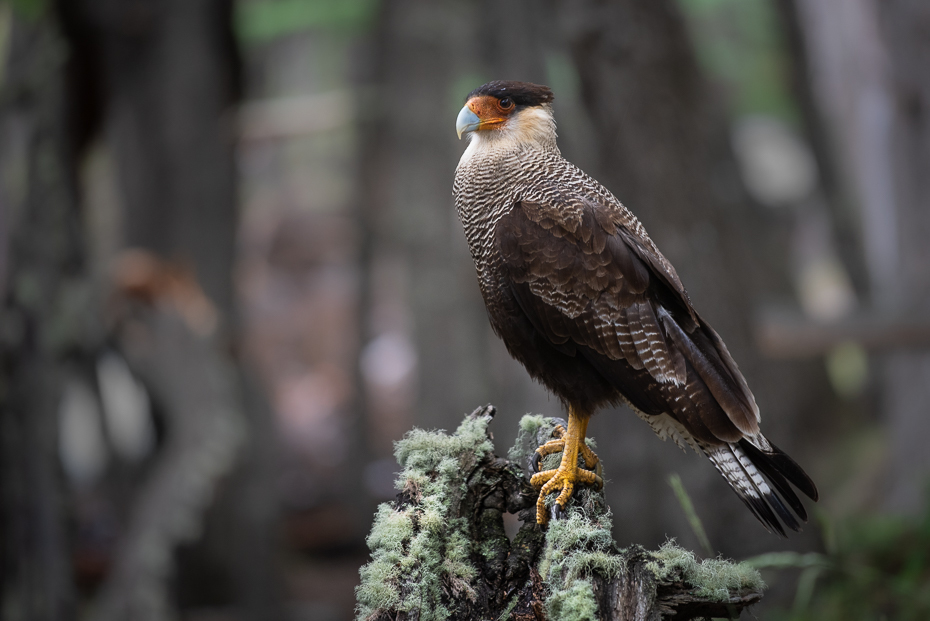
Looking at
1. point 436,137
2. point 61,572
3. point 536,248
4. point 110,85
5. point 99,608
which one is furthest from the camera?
point 436,137

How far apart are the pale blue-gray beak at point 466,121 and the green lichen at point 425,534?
853 millimetres

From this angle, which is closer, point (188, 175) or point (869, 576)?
point (869, 576)

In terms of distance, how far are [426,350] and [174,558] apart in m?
3.94

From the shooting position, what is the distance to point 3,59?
501cm

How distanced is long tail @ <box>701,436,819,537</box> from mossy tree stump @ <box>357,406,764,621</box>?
164 millimetres

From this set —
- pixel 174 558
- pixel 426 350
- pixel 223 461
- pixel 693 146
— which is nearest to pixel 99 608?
pixel 174 558

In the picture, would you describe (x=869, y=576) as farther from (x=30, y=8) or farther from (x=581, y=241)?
(x=30, y=8)

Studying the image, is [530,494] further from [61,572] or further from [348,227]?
[348,227]

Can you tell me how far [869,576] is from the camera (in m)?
3.16

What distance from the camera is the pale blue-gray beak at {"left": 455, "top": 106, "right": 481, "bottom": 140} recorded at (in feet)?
7.01

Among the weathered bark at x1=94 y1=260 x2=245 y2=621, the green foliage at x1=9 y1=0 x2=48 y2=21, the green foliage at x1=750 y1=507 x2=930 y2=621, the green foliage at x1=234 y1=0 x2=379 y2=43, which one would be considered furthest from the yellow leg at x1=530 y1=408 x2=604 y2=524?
the green foliage at x1=234 y1=0 x2=379 y2=43

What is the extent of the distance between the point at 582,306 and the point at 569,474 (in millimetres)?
485

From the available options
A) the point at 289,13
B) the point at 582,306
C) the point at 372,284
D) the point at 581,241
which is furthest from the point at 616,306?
the point at 372,284

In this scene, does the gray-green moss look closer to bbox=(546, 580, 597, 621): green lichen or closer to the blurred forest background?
bbox=(546, 580, 597, 621): green lichen
